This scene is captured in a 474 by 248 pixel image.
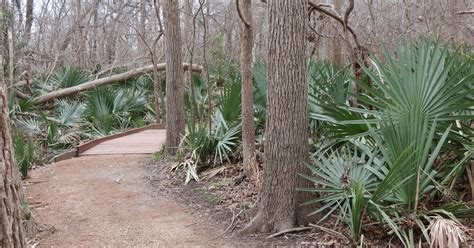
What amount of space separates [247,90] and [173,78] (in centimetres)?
264

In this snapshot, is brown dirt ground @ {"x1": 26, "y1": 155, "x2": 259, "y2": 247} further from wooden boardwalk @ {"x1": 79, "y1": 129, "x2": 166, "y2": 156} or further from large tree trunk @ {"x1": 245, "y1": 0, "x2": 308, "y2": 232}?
wooden boardwalk @ {"x1": 79, "y1": 129, "x2": 166, "y2": 156}

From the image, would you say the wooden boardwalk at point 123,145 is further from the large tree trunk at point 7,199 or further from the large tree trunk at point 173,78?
the large tree trunk at point 7,199

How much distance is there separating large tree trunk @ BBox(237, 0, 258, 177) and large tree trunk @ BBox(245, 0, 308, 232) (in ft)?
4.91

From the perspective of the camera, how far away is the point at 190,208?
5.22 meters

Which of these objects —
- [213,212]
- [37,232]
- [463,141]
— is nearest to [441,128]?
[463,141]

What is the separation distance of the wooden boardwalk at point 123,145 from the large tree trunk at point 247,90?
10.1 ft

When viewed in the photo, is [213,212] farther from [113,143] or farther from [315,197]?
[113,143]

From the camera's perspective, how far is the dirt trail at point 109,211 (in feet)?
14.1

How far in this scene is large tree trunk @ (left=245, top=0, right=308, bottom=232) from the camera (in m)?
3.97

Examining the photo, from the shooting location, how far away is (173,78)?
7.89 m

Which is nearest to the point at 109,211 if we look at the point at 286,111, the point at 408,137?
the point at 286,111

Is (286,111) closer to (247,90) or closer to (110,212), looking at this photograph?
(247,90)

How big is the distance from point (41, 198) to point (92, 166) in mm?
1719

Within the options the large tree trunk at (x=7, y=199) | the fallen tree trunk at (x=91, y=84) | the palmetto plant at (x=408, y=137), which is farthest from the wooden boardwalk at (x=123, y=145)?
the large tree trunk at (x=7, y=199)
